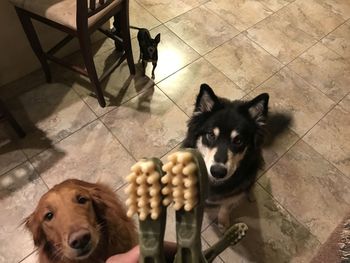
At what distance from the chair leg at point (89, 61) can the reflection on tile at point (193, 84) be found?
47cm

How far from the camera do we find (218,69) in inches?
96.9

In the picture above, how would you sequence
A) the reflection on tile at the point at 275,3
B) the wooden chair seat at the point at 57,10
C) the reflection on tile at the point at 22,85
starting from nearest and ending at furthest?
the wooden chair seat at the point at 57,10 → the reflection on tile at the point at 22,85 → the reflection on tile at the point at 275,3

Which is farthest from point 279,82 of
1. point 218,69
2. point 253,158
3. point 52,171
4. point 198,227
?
point 198,227

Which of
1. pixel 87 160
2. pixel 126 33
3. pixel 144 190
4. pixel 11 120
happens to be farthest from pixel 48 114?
pixel 144 190

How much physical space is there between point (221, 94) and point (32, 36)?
53.2 inches

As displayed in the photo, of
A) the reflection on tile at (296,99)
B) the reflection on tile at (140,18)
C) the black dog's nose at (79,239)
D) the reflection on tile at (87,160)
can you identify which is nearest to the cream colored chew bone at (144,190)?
the black dog's nose at (79,239)

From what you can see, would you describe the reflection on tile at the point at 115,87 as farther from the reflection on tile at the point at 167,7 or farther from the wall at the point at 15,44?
the reflection on tile at the point at 167,7

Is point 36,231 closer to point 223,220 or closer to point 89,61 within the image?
point 223,220

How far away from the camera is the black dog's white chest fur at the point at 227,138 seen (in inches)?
55.1

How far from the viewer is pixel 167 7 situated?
2809mm

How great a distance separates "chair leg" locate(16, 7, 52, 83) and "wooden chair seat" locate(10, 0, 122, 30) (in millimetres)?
97

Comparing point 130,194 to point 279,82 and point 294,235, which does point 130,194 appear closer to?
point 294,235

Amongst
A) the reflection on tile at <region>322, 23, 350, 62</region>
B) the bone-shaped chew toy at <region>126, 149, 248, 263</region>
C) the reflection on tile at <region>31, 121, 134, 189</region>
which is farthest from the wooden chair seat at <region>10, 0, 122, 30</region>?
the reflection on tile at <region>322, 23, 350, 62</region>

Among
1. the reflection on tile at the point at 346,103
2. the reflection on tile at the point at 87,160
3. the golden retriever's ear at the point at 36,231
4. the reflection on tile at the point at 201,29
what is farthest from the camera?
the reflection on tile at the point at 201,29
